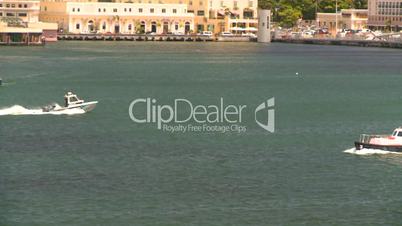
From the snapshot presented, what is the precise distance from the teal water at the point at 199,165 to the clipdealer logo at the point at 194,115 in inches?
25.9

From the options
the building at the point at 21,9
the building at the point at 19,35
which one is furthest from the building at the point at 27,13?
the building at the point at 19,35

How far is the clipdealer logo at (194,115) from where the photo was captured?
57.8 m

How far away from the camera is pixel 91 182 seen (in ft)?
140

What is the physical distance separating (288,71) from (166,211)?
74111 millimetres

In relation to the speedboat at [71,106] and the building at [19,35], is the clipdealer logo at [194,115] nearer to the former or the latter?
the speedboat at [71,106]

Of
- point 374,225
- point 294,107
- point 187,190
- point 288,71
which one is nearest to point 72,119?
point 294,107

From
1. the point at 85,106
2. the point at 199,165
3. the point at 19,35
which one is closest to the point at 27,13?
the point at 19,35

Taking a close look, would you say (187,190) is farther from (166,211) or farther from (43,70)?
(43,70)

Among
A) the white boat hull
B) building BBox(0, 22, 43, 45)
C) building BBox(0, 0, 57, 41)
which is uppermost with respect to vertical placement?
building BBox(0, 0, 57, 41)

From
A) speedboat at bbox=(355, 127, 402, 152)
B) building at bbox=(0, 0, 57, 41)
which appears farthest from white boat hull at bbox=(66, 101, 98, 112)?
building at bbox=(0, 0, 57, 41)

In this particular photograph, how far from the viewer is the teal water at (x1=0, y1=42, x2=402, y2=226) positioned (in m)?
38.8

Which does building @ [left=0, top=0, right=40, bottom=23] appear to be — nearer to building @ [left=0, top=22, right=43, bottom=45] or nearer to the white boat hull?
building @ [left=0, top=22, right=43, bottom=45]

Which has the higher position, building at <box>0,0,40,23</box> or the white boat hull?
building at <box>0,0,40,23</box>

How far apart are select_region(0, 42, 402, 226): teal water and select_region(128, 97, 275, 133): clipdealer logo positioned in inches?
25.9
